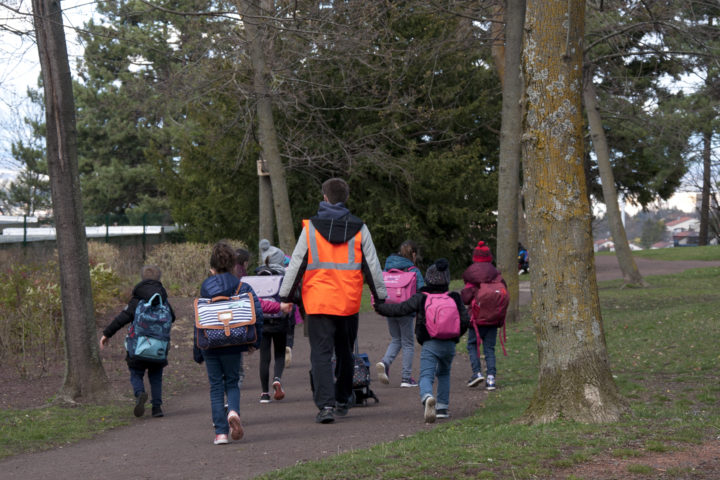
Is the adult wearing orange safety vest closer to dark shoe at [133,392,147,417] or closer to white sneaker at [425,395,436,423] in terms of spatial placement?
white sneaker at [425,395,436,423]

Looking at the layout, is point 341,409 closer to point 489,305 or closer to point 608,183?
point 489,305

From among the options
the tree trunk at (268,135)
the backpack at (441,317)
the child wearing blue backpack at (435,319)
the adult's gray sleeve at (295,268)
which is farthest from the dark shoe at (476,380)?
the tree trunk at (268,135)


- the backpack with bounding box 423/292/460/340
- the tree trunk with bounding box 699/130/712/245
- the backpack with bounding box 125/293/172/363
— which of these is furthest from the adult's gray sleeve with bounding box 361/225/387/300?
the tree trunk with bounding box 699/130/712/245

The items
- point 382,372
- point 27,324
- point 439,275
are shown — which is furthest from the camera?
point 27,324

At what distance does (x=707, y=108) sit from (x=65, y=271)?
69.6 feet

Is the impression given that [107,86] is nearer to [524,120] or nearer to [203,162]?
[203,162]

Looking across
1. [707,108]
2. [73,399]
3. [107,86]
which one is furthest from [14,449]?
[107,86]

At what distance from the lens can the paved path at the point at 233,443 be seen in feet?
20.9

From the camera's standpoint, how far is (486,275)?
9.94 meters

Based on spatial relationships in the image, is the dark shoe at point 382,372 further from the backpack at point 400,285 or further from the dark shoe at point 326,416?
the dark shoe at point 326,416

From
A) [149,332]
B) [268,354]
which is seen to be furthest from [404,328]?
[149,332]

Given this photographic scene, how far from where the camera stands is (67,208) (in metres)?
9.80

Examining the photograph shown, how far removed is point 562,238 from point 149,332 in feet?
14.0

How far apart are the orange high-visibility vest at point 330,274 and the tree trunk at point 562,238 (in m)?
1.66
